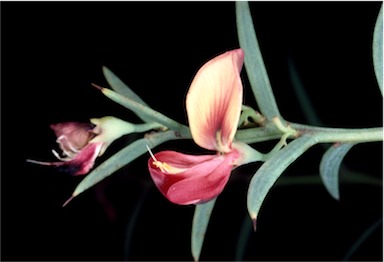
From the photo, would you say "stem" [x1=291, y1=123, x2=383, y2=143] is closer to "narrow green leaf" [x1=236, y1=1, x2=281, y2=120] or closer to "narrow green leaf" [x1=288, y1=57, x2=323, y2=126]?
"narrow green leaf" [x1=236, y1=1, x2=281, y2=120]

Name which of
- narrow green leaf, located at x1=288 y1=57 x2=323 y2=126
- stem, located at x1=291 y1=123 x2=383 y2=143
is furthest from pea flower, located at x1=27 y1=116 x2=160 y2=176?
narrow green leaf, located at x1=288 y1=57 x2=323 y2=126

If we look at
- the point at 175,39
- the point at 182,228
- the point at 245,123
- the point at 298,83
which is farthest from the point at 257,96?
the point at 182,228

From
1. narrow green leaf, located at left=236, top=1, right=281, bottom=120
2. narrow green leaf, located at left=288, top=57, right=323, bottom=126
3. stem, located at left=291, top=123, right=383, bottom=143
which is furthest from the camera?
narrow green leaf, located at left=288, top=57, right=323, bottom=126

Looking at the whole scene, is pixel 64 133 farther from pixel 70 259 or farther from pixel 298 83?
pixel 70 259

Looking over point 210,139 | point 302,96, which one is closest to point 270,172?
point 210,139

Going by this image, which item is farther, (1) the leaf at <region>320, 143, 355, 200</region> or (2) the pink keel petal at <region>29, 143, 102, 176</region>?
(1) the leaf at <region>320, 143, 355, 200</region>

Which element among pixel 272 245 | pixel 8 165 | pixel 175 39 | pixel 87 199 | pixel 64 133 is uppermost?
pixel 64 133
